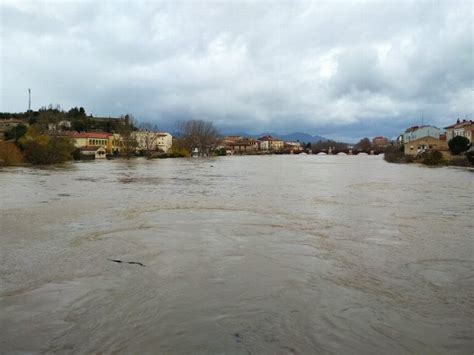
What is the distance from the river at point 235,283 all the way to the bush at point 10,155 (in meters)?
34.5

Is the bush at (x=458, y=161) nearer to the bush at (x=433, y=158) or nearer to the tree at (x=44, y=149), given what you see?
the bush at (x=433, y=158)

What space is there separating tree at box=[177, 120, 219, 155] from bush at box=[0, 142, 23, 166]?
167ft

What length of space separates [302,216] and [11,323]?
9.27 meters

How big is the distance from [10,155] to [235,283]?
44.6 meters

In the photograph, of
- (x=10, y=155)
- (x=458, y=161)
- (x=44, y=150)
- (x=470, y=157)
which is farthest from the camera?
(x=458, y=161)

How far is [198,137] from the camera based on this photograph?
103188 millimetres

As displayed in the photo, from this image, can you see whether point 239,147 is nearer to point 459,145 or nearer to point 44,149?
point 459,145

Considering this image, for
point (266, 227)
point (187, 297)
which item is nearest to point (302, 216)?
point (266, 227)

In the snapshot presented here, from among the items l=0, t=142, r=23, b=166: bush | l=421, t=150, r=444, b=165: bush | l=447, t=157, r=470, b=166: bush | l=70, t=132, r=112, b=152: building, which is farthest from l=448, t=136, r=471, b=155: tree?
l=70, t=132, r=112, b=152: building

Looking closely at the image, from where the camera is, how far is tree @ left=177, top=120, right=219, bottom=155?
10006cm

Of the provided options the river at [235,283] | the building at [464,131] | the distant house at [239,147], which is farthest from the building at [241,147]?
the river at [235,283]

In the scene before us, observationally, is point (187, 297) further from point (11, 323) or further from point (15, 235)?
→ point (15, 235)

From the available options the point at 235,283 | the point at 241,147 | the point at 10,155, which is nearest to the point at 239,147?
the point at 241,147

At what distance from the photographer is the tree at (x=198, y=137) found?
100 meters
